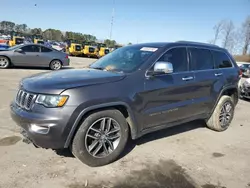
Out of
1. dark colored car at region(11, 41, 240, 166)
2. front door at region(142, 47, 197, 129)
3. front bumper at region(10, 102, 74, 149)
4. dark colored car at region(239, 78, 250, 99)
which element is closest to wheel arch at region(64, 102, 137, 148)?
dark colored car at region(11, 41, 240, 166)

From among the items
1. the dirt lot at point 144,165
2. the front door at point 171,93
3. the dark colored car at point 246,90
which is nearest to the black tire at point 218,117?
the dirt lot at point 144,165

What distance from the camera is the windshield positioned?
4.06m

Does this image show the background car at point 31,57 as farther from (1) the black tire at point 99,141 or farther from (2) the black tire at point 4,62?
(1) the black tire at point 99,141

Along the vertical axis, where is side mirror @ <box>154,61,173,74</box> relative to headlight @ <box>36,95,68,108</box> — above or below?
above

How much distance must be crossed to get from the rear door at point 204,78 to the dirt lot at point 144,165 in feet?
2.46

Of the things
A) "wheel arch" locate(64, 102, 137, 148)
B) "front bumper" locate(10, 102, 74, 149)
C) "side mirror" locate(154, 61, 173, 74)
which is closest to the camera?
"front bumper" locate(10, 102, 74, 149)

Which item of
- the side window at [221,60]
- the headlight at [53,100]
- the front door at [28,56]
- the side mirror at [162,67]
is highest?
the side window at [221,60]

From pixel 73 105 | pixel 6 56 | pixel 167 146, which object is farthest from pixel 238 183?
pixel 6 56

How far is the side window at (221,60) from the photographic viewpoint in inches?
212

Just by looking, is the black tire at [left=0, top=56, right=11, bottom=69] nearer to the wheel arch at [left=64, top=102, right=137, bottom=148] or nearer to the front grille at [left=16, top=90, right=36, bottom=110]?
the front grille at [left=16, top=90, right=36, bottom=110]

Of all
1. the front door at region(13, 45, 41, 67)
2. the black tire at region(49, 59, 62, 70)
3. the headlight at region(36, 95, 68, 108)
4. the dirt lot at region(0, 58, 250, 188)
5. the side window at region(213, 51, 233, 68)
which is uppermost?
the side window at region(213, 51, 233, 68)

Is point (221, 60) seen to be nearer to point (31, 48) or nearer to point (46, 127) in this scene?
point (46, 127)

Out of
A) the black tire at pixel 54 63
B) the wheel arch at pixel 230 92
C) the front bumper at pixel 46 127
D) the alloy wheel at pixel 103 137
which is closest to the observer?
the front bumper at pixel 46 127

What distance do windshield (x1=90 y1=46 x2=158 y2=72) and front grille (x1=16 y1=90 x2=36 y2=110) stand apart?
4.65 feet
